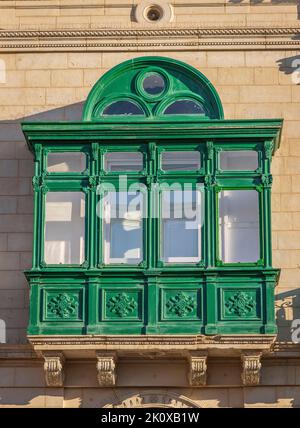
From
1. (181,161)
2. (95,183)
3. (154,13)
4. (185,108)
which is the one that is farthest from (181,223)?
(154,13)

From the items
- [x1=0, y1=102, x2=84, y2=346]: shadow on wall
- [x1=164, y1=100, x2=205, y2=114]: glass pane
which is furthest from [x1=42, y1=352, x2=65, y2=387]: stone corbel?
[x1=164, y1=100, x2=205, y2=114]: glass pane

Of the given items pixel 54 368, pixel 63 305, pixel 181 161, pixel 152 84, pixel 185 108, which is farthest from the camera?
pixel 152 84

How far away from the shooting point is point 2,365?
27969mm

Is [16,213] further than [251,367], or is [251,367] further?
[16,213]

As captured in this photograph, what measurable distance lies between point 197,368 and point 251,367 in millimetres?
954

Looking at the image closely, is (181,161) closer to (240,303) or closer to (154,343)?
(240,303)

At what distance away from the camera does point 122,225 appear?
92.5 feet

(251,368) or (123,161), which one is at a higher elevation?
(123,161)

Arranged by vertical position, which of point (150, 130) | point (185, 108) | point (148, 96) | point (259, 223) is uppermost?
point (148, 96)

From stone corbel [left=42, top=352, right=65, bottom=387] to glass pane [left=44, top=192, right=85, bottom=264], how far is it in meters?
1.77

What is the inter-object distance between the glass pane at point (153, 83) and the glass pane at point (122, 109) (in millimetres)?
398

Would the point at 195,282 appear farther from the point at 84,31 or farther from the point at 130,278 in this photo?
the point at 84,31

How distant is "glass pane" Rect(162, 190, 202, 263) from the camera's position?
91.7 feet
